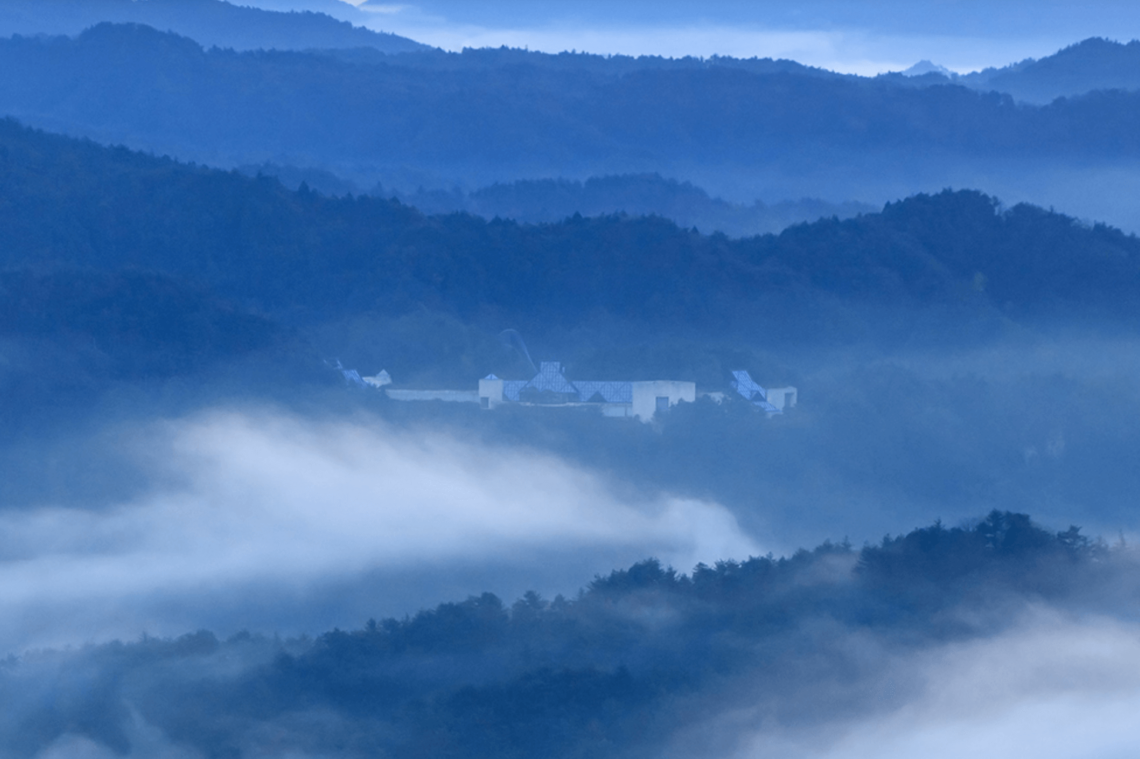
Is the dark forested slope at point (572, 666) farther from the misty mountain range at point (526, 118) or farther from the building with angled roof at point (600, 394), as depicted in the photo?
the misty mountain range at point (526, 118)

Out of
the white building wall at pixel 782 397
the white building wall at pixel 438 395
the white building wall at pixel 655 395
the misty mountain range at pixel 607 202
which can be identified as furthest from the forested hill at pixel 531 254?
the misty mountain range at pixel 607 202

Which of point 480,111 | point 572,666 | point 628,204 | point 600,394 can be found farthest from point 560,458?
point 480,111

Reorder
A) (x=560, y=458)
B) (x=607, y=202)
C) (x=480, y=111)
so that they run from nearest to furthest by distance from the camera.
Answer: (x=560, y=458), (x=607, y=202), (x=480, y=111)

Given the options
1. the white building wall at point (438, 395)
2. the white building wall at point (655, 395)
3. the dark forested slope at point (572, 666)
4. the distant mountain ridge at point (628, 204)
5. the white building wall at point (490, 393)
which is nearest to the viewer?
the dark forested slope at point (572, 666)

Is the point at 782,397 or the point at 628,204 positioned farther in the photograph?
the point at 628,204

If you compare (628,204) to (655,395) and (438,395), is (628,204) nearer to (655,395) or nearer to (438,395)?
(438,395)

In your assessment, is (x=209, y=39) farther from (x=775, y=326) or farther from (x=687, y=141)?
(x=775, y=326)

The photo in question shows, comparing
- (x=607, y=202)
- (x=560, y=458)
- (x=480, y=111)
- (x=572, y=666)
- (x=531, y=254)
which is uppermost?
(x=480, y=111)
